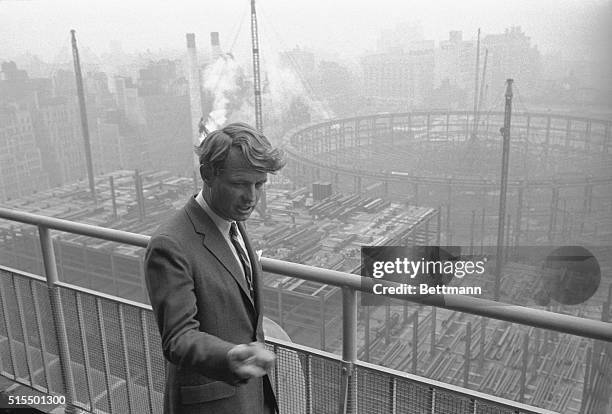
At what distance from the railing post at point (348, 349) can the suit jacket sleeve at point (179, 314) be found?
1.08ft

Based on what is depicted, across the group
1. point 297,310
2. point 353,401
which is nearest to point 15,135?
point 297,310

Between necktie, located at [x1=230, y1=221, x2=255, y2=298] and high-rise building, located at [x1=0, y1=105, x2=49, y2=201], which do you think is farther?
high-rise building, located at [x1=0, y1=105, x2=49, y2=201]

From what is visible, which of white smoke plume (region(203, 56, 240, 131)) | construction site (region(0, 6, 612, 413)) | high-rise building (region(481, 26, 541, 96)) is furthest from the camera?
high-rise building (region(481, 26, 541, 96))

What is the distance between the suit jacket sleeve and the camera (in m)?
0.51

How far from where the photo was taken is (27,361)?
1.38 metres

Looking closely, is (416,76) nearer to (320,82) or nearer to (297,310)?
(320,82)

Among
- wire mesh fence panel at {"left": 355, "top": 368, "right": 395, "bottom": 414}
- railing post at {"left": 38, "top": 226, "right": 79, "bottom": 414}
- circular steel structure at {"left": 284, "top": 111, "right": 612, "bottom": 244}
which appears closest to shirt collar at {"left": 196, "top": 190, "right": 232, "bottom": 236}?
wire mesh fence panel at {"left": 355, "top": 368, "right": 395, "bottom": 414}

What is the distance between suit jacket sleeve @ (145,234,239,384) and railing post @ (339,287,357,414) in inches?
13.0

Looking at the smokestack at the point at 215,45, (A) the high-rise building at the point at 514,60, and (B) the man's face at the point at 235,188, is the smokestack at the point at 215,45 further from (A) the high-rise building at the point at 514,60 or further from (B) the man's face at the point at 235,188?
(B) the man's face at the point at 235,188

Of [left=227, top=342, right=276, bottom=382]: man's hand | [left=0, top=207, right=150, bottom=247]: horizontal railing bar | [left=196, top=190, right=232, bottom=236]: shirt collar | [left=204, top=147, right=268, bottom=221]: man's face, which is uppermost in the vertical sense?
[left=204, top=147, right=268, bottom=221]: man's face

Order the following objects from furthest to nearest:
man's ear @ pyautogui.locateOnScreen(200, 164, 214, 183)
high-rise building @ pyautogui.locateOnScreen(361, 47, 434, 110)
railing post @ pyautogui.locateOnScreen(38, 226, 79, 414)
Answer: high-rise building @ pyautogui.locateOnScreen(361, 47, 434, 110)
railing post @ pyautogui.locateOnScreen(38, 226, 79, 414)
man's ear @ pyautogui.locateOnScreen(200, 164, 214, 183)

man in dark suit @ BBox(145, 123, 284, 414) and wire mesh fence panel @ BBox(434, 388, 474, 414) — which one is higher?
man in dark suit @ BBox(145, 123, 284, 414)

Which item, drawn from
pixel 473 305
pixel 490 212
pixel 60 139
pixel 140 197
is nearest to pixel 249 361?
pixel 473 305

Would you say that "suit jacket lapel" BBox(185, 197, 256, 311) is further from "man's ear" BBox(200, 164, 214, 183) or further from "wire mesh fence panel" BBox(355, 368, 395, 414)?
"wire mesh fence panel" BBox(355, 368, 395, 414)
